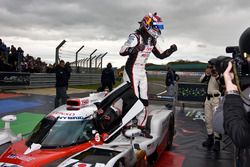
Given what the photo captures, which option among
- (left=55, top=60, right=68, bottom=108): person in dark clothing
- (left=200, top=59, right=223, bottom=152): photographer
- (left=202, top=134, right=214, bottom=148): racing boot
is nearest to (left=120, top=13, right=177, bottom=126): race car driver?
(left=200, top=59, right=223, bottom=152): photographer

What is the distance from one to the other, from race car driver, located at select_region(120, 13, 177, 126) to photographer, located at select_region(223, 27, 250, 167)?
2993 millimetres

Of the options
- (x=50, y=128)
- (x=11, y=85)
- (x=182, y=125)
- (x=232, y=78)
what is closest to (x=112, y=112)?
(x=50, y=128)

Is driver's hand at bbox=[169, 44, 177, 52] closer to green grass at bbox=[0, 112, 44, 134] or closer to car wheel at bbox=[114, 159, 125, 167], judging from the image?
car wheel at bbox=[114, 159, 125, 167]

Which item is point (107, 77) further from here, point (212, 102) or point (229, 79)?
point (229, 79)

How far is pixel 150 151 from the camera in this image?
3898mm

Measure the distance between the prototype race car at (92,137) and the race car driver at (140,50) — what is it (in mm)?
430

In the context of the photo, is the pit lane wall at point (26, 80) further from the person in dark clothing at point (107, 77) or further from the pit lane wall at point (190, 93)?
the pit lane wall at point (190, 93)

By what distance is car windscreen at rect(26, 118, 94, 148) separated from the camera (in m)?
3.27

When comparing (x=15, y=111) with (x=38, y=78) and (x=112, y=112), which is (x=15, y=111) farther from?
(x=38, y=78)

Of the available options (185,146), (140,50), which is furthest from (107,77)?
(140,50)

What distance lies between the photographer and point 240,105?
60.0 inches

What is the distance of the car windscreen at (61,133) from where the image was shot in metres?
3.27

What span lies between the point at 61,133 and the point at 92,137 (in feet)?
1.22

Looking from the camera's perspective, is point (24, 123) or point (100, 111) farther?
point (24, 123)
